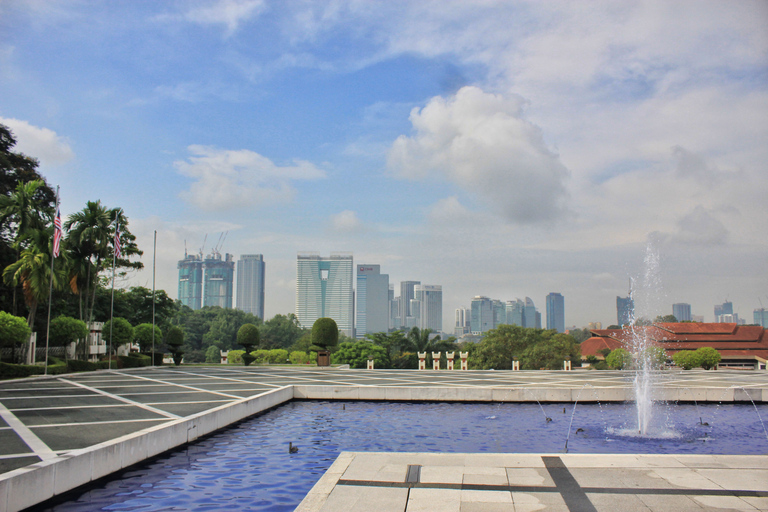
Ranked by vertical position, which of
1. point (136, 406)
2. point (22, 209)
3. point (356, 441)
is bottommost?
point (356, 441)

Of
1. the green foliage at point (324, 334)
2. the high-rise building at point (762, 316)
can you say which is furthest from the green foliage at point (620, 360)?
the green foliage at point (324, 334)

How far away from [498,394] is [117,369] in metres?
21.6

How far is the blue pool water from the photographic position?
23.6 feet

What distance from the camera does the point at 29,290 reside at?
22922mm

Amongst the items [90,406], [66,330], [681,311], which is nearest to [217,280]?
[681,311]

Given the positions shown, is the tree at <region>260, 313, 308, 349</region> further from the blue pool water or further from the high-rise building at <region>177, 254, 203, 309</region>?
the high-rise building at <region>177, 254, 203, 309</region>

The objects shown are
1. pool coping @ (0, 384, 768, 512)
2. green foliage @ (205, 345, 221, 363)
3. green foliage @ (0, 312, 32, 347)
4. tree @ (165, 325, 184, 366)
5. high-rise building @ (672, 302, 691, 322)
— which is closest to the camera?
pool coping @ (0, 384, 768, 512)

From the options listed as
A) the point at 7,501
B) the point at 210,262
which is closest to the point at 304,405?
the point at 7,501

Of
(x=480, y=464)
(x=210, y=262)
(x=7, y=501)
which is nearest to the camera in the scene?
(x=7, y=501)

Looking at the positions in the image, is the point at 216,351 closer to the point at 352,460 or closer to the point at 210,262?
the point at 352,460

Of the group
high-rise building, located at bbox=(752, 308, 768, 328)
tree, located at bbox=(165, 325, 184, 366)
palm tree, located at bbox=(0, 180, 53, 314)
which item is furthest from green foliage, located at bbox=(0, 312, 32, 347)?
high-rise building, located at bbox=(752, 308, 768, 328)

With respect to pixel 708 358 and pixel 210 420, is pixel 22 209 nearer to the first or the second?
pixel 210 420

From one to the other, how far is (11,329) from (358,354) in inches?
960

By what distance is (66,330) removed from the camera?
24734mm
